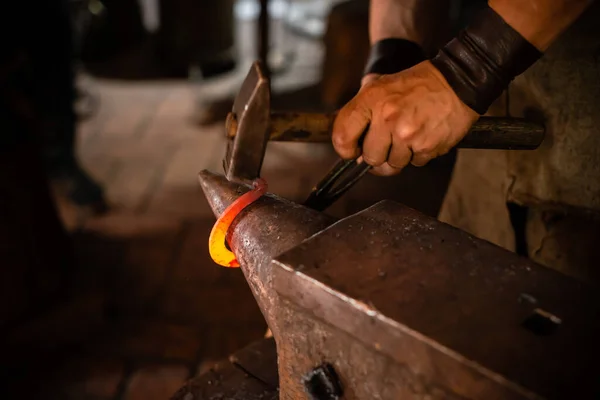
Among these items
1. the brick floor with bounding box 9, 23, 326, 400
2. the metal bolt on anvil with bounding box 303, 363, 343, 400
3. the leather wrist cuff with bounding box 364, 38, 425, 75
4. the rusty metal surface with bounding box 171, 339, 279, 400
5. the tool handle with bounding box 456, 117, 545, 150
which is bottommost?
the brick floor with bounding box 9, 23, 326, 400

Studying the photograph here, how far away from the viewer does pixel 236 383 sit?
108 centimetres

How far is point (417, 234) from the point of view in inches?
30.7

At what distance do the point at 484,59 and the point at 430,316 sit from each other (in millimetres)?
432

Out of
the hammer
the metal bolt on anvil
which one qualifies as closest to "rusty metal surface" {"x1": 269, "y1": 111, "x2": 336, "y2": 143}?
the hammer

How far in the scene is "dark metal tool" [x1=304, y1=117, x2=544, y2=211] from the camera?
962 millimetres

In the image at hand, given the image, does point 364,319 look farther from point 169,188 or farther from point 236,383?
point 169,188

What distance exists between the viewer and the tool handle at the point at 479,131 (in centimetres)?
94

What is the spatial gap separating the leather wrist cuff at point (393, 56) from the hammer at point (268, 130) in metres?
0.24

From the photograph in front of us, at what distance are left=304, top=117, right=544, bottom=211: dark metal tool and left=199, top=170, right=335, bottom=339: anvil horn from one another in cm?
11

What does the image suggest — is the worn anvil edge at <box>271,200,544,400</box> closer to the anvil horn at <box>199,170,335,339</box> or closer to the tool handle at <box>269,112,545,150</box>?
the anvil horn at <box>199,170,335,339</box>

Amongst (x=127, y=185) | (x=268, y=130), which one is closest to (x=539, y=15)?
(x=268, y=130)

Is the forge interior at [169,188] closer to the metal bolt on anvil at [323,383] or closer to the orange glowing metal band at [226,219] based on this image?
the orange glowing metal band at [226,219]

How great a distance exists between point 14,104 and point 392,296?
1.61 m

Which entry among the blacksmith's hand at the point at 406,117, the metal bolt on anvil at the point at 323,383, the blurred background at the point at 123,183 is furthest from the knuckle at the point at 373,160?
the blurred background at the point at 123,183
